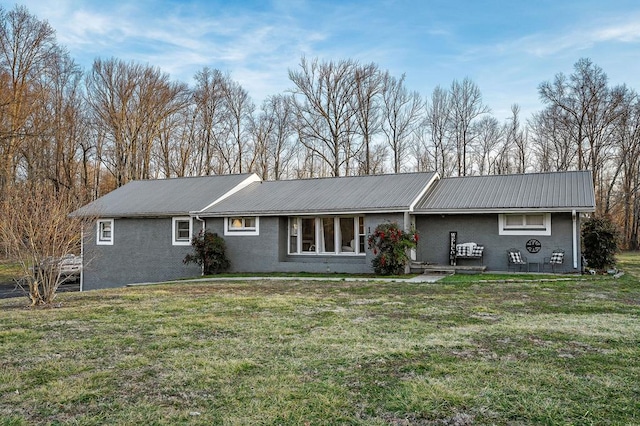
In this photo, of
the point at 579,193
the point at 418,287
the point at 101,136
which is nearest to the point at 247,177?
the point at 418,287

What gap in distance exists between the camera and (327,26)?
1858 cm

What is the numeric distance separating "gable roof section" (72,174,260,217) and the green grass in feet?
31.7

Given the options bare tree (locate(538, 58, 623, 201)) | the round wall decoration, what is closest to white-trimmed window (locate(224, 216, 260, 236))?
the round wall decoration

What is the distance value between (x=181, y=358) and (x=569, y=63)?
34.4 m

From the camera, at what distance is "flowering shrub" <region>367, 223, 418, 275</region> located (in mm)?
14773

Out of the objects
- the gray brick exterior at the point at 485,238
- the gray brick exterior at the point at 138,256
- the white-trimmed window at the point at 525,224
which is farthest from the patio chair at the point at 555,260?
the gray brick exterior at the point at 138,256

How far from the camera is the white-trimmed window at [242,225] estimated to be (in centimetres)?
1757

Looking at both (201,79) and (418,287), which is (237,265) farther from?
(201,79)

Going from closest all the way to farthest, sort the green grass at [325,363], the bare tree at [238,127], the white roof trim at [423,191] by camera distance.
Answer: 1. the green grass at [325,363]
2. the white roof trim at [423,191]
3. the bare tree at [238,127]

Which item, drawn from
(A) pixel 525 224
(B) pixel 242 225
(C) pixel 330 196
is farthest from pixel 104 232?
(A) pixel 525 224

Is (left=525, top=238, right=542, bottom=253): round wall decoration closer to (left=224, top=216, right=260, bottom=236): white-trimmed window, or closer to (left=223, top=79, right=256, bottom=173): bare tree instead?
(left=224, top=216, right=260, bottom=236): white-trimmed window

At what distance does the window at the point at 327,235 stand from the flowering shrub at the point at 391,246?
5.52 feet

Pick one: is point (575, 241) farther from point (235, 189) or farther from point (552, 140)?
point (552, 140)

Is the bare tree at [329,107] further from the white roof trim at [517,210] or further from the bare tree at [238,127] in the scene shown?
the white roof trim at [517,210]
